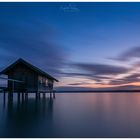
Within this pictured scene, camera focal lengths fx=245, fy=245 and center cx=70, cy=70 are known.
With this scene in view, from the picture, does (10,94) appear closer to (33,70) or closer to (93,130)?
(33,70)

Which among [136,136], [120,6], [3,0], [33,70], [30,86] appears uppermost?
[120,6]

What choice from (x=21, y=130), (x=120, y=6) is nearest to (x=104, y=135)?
(x=21, y=130)

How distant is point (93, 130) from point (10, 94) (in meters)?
15.7

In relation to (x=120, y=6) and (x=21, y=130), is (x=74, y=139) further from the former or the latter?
(x=120, y=6)

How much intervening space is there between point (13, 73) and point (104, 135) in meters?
16.8

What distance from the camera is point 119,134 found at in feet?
28.8

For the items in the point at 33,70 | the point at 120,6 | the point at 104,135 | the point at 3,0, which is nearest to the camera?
the point at 104,135

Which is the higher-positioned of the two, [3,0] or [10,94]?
[3,0]

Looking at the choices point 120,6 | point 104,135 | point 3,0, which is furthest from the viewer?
point 120,6

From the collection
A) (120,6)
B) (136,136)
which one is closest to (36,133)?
(136,136)

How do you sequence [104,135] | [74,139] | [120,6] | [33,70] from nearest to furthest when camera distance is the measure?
1. [74,139]
2. [104,135]
3. [120,6]
4. [33,70]

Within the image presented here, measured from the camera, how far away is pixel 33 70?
23.0 meters

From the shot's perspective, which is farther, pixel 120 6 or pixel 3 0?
pixel 120 6

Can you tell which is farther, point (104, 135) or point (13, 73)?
point (13, 73)
